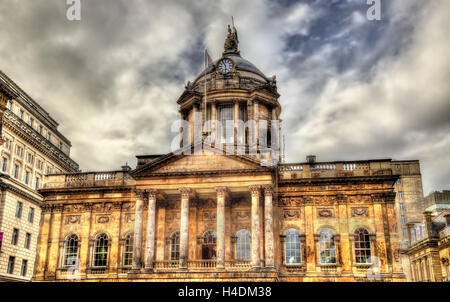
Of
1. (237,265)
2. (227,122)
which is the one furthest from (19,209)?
(237,265)

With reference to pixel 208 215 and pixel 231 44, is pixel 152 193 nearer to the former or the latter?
pixel 208 215

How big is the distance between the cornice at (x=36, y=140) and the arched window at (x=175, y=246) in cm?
2201

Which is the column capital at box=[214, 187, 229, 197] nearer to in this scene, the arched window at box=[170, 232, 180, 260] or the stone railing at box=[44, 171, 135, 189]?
the arched window at box=[170, 232, 180, 260]

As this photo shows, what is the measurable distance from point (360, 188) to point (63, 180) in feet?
75.1

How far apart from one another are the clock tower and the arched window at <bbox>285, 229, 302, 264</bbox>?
819 centimetres

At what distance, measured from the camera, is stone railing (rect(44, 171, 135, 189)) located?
35094mm

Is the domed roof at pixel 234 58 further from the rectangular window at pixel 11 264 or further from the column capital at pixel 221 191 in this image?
the rectangular window at pixel 11 264

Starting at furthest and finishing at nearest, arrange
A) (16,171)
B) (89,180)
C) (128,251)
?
(16,171), (89,180), (128,251)

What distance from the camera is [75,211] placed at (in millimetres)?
35062

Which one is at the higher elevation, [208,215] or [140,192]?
[140,192]

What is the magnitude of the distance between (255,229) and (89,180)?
1455 cm

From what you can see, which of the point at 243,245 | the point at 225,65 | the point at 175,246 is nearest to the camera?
the point at 243,245

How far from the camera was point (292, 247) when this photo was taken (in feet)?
104
